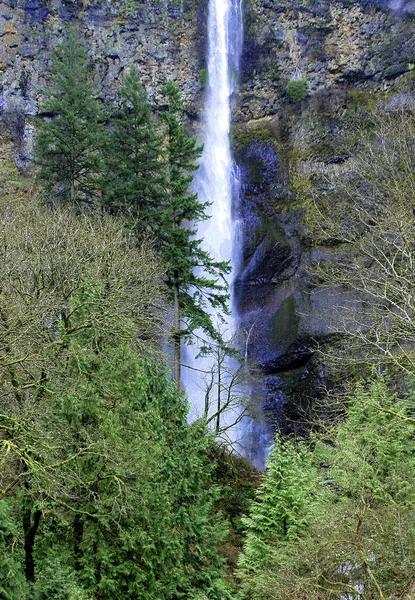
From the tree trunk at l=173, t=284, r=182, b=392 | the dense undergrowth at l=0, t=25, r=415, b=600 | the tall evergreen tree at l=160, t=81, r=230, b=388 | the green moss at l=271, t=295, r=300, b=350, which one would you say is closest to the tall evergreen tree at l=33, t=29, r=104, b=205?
the tall evergreen tree at l=160, t=81, r=230, b=388

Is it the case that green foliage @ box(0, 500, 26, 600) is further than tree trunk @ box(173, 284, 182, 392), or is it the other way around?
tree trunk @ box(173, 284, 182, 392)

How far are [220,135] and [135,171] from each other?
13286 millimetres

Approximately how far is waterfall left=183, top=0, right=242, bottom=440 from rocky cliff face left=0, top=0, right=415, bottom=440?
64cm

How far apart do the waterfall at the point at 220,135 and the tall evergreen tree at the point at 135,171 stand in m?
8.38

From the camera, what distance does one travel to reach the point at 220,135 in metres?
32.1

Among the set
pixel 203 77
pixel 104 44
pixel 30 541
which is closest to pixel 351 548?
pixel 30 541

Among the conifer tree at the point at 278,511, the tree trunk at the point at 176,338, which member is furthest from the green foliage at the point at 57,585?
the tree trunk at the point at 176,338

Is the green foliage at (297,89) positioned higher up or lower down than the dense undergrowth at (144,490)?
higher up

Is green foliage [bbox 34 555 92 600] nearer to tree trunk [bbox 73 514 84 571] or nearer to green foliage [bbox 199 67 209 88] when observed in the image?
tree trunk [bbox 73 514 84 571]

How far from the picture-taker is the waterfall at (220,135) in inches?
1142

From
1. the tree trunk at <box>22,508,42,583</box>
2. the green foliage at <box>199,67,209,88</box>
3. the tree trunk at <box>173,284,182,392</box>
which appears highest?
the green foliage at <box>199,67,209,88</box>

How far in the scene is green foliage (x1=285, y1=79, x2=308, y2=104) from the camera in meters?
30.2

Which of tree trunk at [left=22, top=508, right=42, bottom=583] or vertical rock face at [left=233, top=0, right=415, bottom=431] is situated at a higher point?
vertical rock face at [left=233, top=0, right=415, bottom=431]

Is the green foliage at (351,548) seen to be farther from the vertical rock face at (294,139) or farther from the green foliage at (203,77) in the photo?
the green foliage at (203,77)
